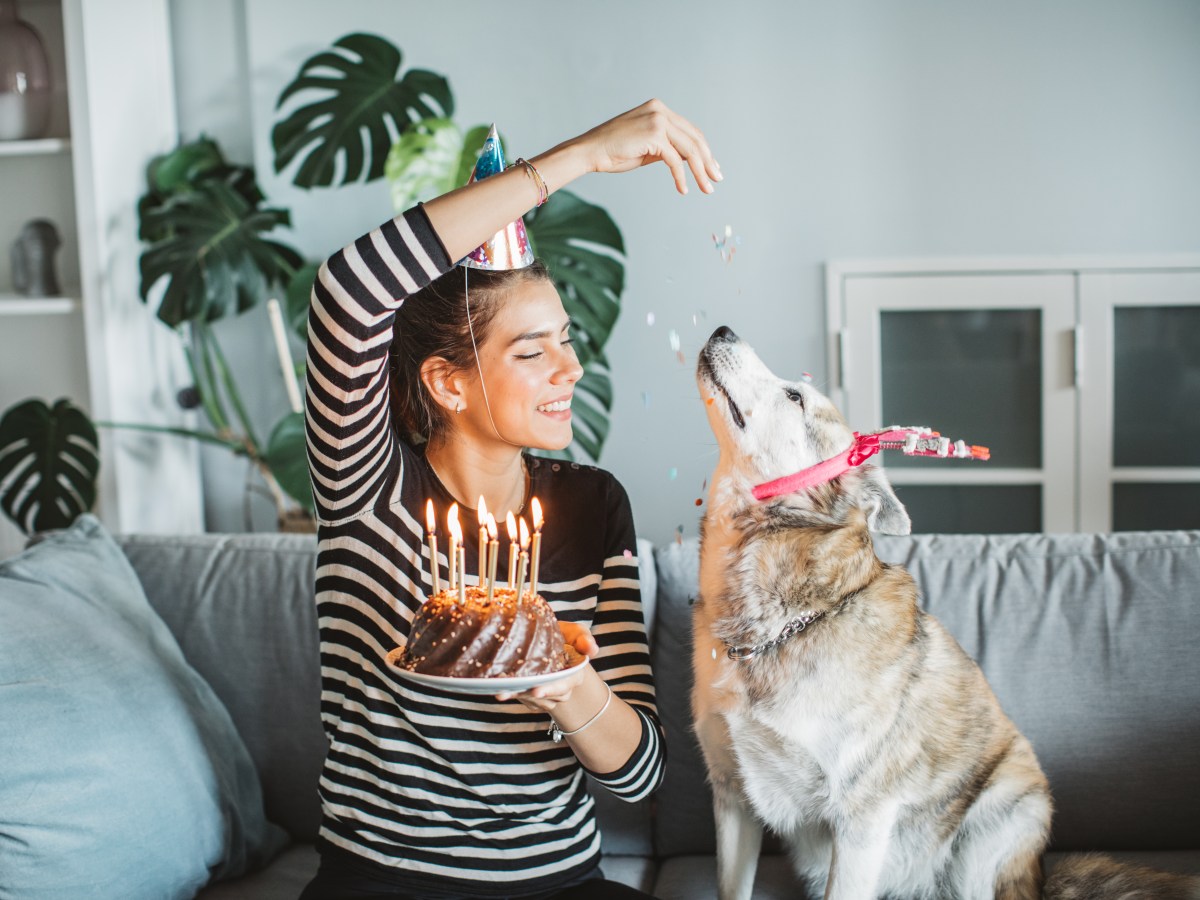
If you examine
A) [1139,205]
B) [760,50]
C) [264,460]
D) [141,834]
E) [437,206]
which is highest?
[760,50]

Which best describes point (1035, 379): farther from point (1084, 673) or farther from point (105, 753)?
point (105, 753)

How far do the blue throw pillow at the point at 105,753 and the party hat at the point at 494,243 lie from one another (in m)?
0.87

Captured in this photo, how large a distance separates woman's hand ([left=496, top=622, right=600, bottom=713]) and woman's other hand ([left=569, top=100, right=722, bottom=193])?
0.55 meters

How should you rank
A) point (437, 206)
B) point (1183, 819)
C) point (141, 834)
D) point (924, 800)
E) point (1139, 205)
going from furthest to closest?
1. point (1139, 205)
2. point (1183, 819)
3. point (141, 834)
4. point (924, 800)
5. point (437, 206)

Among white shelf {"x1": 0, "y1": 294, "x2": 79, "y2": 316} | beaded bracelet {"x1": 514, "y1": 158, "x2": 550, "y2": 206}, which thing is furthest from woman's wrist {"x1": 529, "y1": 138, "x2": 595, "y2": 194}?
white shelf {"x1": 0, "y1": 294, "x2": 79, "y2": 316}

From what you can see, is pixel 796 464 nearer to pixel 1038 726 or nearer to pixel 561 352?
pixel 561 352

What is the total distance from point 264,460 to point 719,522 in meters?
1.84

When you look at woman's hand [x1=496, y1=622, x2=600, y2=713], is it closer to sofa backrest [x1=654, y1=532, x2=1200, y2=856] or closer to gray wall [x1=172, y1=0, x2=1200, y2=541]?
sofa backrest [x1=654, y1=532, x2=1200, y2=856]

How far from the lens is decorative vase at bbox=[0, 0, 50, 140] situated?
2.95m

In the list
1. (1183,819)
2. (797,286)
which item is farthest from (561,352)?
(797,286)

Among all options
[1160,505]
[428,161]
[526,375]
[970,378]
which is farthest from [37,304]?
[1160,505]

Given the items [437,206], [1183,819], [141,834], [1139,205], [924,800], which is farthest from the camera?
[1139,205]

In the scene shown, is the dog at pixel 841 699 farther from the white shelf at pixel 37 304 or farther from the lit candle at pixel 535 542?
the white shelf at pixel 37 304

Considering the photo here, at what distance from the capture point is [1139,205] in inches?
112
